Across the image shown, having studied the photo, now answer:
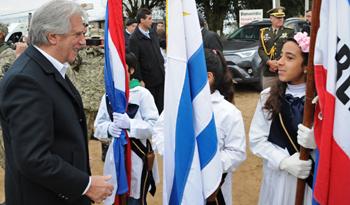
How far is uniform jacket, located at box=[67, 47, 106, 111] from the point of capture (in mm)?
3869

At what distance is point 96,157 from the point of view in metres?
4.61

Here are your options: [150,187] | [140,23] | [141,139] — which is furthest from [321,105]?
[140,23]

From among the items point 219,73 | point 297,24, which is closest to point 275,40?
point 297,24

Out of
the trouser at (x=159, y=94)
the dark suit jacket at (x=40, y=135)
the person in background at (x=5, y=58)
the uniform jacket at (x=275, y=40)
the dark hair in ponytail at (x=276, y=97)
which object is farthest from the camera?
the uniform jacket at (x=275, y=40)

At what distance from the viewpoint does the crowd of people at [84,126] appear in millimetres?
1365

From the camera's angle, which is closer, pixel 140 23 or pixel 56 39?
pixel 56 39

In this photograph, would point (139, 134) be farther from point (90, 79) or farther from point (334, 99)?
point (90, 79)

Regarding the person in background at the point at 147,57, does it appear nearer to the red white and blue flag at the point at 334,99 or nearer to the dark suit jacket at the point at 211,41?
the dark suit jacket at the point at 211,41

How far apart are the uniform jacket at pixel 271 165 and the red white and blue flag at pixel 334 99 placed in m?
0.45

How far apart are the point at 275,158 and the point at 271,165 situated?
0.27 ft

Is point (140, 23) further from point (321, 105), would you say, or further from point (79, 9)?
point (321, 105)

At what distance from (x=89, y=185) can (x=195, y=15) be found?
1.15m

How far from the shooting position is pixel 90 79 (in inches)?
153

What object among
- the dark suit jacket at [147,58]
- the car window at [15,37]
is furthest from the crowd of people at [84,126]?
the car window at [15,37]
